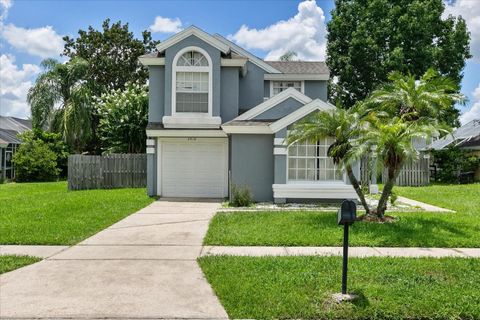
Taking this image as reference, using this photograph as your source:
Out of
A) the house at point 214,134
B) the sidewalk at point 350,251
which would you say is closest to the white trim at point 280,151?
the house at point 214,134

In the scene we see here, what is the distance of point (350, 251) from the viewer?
7730 millimetres

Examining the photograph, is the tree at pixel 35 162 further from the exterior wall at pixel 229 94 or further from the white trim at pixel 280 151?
→ the white trim at pixel 280 151

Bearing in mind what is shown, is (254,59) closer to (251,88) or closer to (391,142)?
(251,88)

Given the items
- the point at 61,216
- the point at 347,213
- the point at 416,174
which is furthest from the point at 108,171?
the point at 347,213

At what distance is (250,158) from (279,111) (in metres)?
2.05

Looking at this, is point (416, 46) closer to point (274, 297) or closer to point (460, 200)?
point (460, 200)

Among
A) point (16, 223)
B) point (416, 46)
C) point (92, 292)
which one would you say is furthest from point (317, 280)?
point (416, 46)

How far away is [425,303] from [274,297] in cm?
182

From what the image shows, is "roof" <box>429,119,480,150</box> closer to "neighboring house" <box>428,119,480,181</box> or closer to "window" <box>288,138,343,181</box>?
"neighboring house" <box>428,119,480,181</box>

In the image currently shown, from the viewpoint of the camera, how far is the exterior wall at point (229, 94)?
1706 cm

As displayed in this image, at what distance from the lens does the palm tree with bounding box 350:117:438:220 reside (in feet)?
32.1

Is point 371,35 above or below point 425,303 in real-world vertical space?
above

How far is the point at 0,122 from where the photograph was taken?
37938 mm

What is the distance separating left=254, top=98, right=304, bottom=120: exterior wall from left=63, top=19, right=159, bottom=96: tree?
22945 millimetres
